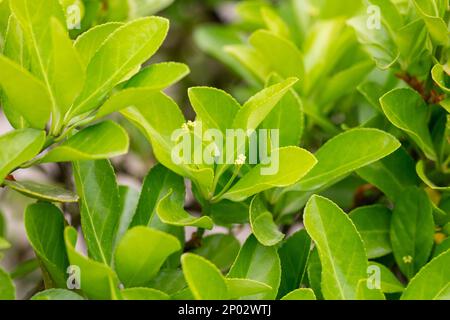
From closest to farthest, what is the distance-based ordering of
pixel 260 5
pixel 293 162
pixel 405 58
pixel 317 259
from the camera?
1. pixel 293 162
2. pixel 317 259
3. pixel 405 58
4. pixel 260 5

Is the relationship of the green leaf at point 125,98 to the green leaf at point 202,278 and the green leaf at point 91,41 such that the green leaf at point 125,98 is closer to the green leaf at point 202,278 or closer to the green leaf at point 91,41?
the green leaf at point 91,41

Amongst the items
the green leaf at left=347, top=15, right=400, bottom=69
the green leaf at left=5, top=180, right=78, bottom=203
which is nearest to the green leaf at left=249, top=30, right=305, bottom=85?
the green leaf at left=347, top=15, right=400, bottom=69

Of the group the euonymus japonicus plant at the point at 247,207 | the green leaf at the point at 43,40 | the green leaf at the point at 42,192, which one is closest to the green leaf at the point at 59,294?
the euonymus japonicus plant at the point at 247,207

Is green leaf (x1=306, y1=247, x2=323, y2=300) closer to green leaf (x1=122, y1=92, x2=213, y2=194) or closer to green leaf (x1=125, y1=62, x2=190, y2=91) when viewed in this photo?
green leaf (x1=122, y1=92, x2=213, y2=194)

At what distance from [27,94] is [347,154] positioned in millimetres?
495

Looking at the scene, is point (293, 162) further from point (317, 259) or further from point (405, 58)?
point (405, 58)

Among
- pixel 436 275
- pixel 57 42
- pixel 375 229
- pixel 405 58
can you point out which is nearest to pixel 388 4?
pixel 405 58

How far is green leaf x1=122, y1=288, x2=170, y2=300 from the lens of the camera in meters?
0.97

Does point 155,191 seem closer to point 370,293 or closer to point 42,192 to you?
point 42,192

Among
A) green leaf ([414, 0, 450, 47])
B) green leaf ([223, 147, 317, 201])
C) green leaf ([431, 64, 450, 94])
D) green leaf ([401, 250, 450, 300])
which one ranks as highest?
green leaf ([414, 0, 450, 47])

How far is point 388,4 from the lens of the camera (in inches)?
50.6

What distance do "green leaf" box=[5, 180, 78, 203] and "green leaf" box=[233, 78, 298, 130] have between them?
0.27m

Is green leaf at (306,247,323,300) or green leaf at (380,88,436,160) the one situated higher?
green leaf at (380,88,436,160)
